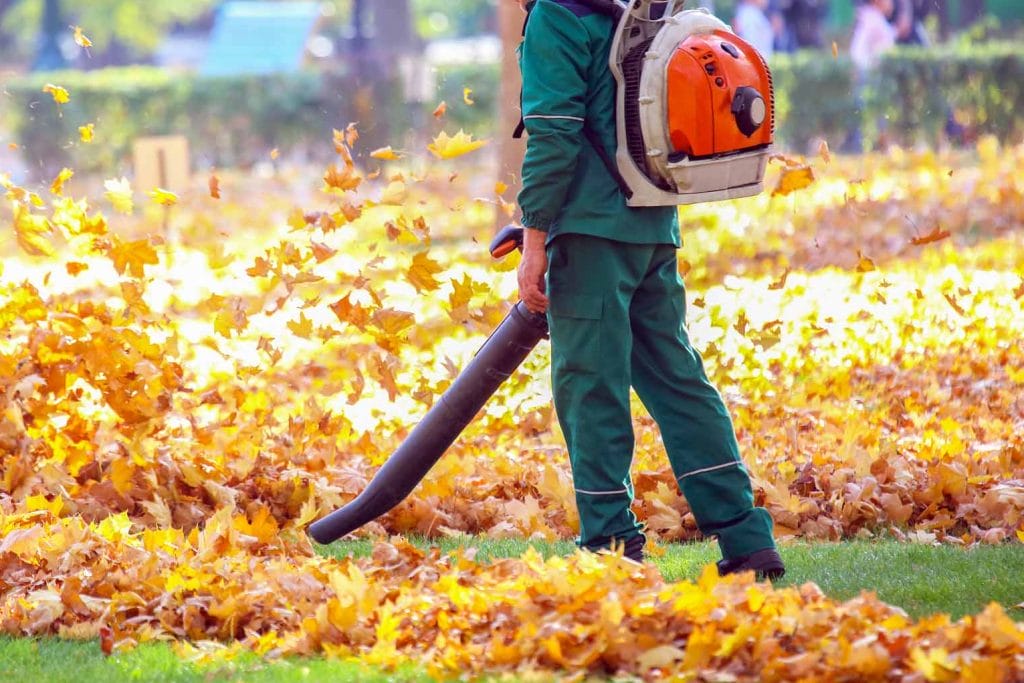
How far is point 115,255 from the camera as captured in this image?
539 centimetres

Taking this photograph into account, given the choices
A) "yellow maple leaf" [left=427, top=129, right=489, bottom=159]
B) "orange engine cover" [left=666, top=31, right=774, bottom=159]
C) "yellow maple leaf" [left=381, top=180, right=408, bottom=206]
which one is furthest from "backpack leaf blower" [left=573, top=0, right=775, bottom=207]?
"yellow maple leaf" [left=381, top=180, right=408, bottom=206]

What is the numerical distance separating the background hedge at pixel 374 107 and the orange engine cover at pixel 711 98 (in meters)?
12.9

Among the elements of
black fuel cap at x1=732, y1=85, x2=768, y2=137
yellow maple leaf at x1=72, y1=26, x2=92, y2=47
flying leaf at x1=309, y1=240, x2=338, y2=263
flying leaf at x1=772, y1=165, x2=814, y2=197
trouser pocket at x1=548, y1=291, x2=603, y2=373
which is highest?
yellow maple leaf at x1=72, y1=26, x2=92, y2=47

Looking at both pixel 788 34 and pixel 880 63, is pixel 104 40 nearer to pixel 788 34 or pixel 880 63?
pixel 788 34

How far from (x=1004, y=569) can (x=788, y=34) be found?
20028 mm

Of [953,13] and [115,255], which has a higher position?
[953,13]

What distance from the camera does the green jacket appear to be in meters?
3.77

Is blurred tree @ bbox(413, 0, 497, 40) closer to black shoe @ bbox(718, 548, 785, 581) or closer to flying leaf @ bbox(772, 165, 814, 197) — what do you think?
flying leaf @ bbox(772, 165, 814, 197)

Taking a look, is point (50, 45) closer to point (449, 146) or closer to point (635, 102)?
point (449, 146)

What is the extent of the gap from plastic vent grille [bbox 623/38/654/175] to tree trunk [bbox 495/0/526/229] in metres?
2.55

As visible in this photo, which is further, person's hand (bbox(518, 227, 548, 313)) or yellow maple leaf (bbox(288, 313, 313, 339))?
yellow maple leaf (bbox(288, 313, 313, 339))

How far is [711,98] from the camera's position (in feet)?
12.3

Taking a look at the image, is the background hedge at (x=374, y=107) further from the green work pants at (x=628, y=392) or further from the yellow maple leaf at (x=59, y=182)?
the green work pants at (x=628, y=392)

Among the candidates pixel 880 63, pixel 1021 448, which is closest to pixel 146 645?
pixel 1021 448
